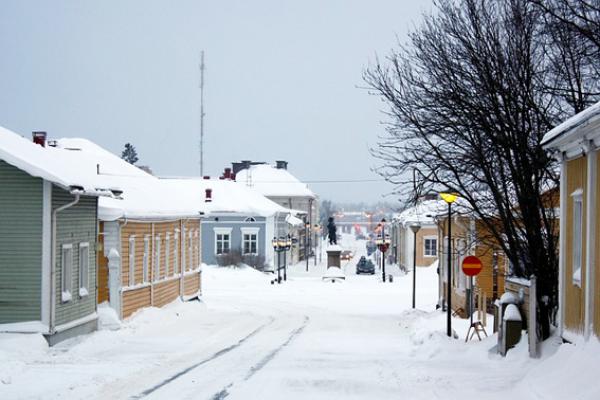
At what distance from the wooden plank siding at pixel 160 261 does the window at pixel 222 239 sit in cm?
3288

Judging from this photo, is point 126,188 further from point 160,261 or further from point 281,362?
point 281,362

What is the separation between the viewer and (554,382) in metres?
13.4

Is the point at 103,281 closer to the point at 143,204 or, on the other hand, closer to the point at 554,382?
the point at 143,204

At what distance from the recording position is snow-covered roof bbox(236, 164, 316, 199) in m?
117

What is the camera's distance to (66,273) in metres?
23.0

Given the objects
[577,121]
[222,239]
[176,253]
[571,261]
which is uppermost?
[577,121]

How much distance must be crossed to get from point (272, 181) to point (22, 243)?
98011mm

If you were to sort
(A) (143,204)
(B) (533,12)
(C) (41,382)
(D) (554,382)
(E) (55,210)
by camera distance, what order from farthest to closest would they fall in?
(A) (143,204) < (E) (55,210) < (B) (533,12) < (C) (41,382) < (D) (554,382)

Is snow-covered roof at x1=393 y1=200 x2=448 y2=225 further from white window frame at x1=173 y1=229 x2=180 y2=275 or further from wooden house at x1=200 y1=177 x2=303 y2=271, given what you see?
wooden house at x1=200 y1=177 x2=303 y2=271

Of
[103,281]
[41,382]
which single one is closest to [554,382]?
[41,382]

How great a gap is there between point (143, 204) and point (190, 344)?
8.81 m

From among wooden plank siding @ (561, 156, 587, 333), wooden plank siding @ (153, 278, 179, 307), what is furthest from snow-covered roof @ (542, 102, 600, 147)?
wooden plank siding @ (153, 278, 179, 307)

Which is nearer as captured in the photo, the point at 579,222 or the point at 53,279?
the point at 579,222

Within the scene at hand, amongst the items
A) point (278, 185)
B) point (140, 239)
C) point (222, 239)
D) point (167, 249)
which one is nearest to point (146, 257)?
point (140, 239)
